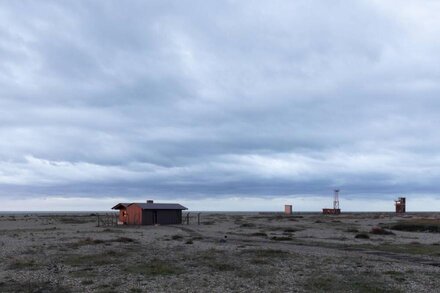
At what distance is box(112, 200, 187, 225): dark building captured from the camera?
Result: 84.7 meters

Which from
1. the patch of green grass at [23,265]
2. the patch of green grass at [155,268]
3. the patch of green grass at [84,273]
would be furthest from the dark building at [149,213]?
the patch of green grass at [84,273]

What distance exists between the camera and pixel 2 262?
29641mm

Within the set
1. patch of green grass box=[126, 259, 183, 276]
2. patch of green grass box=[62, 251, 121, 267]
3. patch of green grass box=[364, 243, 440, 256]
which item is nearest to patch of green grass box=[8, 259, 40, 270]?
patch of green grass box=[62, 251, 121, 267]

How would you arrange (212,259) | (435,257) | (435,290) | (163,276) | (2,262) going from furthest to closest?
1. (435,257)
2. (212,259)
3. (2,262)
4. (163,276)
5. (435,290)

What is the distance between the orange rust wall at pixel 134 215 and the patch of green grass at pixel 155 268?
5608 centimetres

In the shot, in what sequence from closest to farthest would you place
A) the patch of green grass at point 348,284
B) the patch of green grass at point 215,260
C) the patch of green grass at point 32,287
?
the patch of green grass at point 32,287
the patch of green grass at point 348,284
the patch of green grass at point 215,260

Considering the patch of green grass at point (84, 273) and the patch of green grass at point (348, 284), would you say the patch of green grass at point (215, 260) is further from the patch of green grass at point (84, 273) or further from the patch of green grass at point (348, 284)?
the patch of green grass at point (84, 273)

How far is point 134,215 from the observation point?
284 ft

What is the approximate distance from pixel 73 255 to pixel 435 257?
2493 cm

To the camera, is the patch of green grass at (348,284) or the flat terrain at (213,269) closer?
the patch of green grass at (348,284)

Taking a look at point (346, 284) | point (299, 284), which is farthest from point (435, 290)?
point (299, 284)

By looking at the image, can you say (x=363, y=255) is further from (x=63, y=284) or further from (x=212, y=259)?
(x=63, y=284)

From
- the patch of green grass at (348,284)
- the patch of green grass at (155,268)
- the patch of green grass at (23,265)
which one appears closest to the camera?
the patch of green grass at (348,284)

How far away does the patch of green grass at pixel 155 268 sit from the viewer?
2587 centimetres
